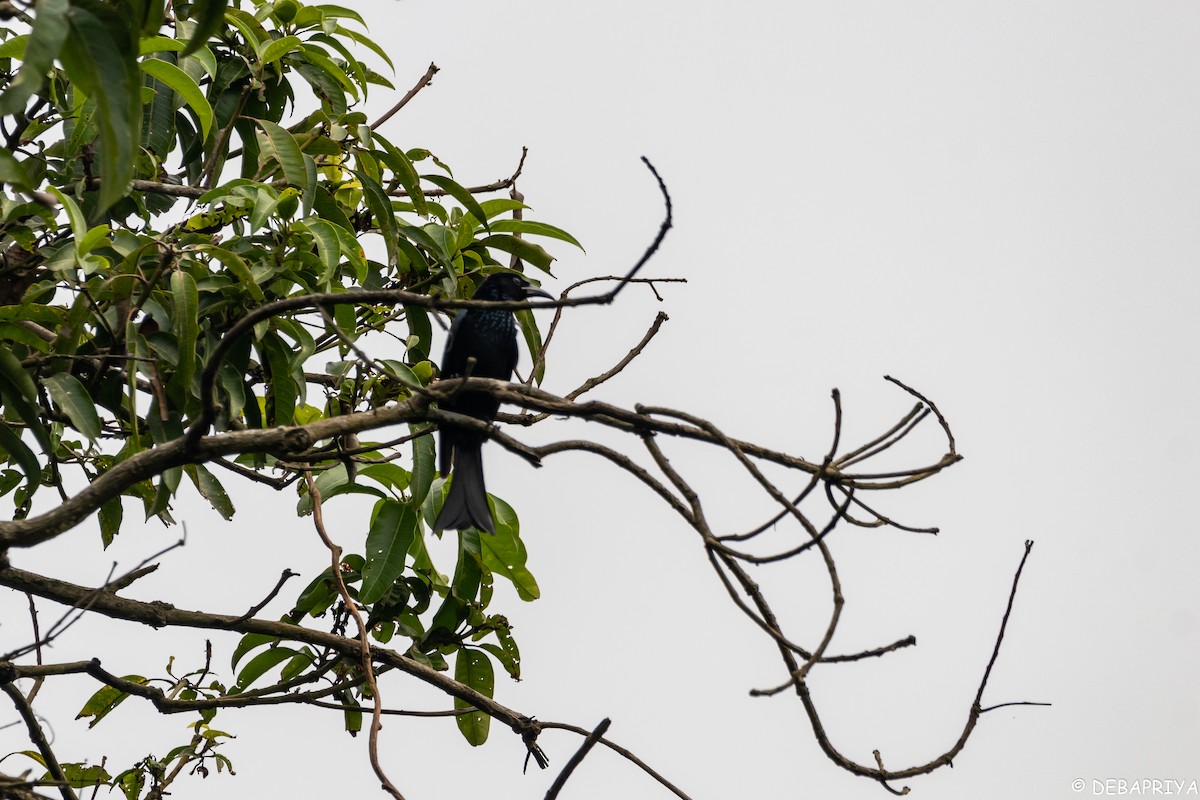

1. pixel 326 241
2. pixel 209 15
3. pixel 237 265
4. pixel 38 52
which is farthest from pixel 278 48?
pixel 38 52

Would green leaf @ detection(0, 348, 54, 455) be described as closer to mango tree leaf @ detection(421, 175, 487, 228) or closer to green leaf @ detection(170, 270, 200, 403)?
green leaf @ detection(170, 270, 200, 403)

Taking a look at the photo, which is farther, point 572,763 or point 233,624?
point 233,624

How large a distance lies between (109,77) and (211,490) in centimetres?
151

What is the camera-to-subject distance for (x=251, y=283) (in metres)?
2.49

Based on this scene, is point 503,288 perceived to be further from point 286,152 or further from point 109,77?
point 109,77

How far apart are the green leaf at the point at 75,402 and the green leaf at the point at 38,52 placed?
107cm

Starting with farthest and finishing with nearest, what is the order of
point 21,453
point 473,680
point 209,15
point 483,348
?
point 483,348, point 473,680, point 21,453, point 209,15

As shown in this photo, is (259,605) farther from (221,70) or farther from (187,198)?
(221,70)

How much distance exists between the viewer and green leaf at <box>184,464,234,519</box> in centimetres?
285

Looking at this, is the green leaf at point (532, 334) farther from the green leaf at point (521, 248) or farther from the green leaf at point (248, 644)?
the green leaf at point (248, 644)

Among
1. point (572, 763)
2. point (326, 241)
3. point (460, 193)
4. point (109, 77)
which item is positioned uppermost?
point (460, 193)

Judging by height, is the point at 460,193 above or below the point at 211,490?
above

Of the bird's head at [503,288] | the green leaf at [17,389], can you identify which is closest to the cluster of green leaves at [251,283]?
the green leaf at [17,389]

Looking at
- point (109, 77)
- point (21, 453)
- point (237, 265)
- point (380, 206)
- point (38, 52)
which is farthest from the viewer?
point (380, 206)
